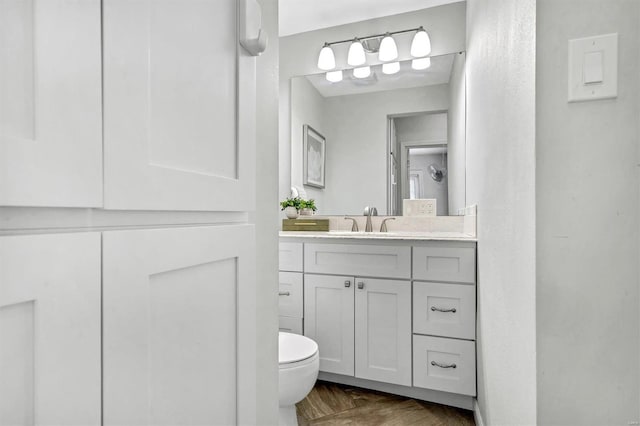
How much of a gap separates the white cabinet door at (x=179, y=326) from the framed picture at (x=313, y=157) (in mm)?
2077

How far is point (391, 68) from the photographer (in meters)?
2.60

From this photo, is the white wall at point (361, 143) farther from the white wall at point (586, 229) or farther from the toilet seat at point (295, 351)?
the white wall at point (586, 229)

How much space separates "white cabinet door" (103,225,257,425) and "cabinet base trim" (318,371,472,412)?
152 cm

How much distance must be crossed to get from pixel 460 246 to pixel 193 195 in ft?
5.26

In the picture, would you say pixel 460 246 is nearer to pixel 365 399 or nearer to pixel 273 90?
pixel 365 399

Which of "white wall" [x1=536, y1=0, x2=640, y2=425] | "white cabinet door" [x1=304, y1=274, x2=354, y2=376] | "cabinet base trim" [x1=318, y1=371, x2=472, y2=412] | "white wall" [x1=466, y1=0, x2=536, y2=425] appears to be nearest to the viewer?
"white wall" [x1=536, y1=0, x2=640, y2=425]

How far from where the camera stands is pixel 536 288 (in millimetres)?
745

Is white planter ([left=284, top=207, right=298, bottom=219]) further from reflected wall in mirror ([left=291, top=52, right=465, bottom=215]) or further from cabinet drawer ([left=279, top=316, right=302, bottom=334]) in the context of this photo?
cabinet drawer ([left=279, top=316, right=302, bottom=334])

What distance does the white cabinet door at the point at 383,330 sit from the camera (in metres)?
1.95

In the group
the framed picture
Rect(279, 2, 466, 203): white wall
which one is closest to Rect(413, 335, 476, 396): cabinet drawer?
the framed picture

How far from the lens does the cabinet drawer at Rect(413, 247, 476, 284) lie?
186 centimetres


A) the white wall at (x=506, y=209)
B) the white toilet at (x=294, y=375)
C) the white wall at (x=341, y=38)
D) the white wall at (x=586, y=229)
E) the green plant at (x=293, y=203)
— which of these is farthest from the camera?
the green plant at (x=293, y=203)

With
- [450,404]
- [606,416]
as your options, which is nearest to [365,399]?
[450,404]

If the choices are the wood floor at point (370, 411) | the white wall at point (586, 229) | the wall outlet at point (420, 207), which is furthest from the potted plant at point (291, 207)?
the white wall at point (586, 229)
